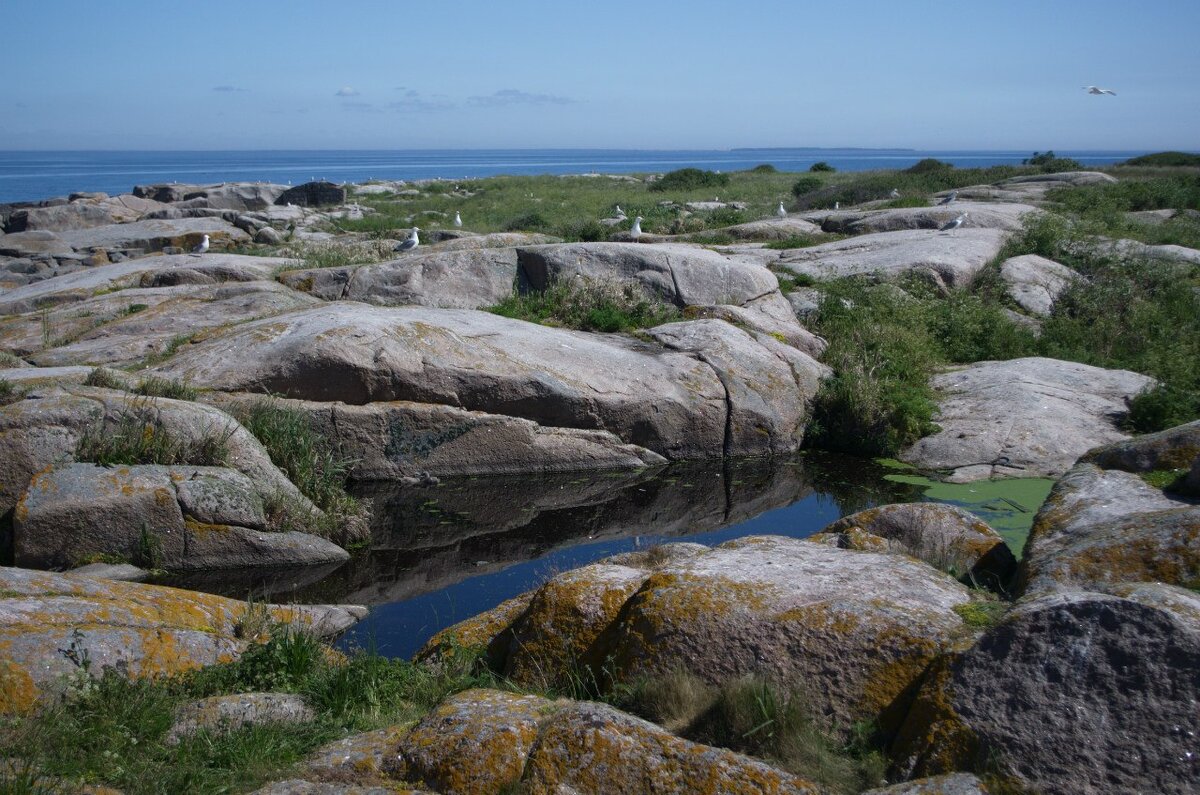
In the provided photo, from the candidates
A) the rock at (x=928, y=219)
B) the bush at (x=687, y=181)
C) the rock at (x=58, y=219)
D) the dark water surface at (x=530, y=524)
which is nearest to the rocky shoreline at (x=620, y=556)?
the dark water surface at (x=530, y=524)

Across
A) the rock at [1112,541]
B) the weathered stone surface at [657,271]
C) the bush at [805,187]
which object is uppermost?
the bush at [805,187]

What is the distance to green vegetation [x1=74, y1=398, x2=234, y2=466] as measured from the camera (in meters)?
10.2

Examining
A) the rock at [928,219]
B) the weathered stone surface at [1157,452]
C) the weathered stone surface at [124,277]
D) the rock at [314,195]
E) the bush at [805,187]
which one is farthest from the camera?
the rock at [314,195]

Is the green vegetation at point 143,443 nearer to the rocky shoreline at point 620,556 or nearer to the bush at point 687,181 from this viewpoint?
the rocky shoreline at point 620,556

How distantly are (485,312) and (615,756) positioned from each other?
40.0 ft

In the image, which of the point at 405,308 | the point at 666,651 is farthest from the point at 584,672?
the point at 405,308

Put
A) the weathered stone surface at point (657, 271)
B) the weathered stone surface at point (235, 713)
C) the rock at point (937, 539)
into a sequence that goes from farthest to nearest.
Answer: the weathered stone surface at point (657, 271)
the rock at point (937, 539)
the weathered stone surface at point (235, 713)

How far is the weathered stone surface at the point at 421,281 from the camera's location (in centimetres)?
1739

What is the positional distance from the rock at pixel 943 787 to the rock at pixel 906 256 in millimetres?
16191

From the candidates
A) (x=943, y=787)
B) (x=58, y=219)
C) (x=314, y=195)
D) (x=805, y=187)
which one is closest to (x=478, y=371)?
(x=943, y=787)

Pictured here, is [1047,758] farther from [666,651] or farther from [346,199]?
[346,199]

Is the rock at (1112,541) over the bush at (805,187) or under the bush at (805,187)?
under

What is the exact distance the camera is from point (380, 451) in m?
13.0

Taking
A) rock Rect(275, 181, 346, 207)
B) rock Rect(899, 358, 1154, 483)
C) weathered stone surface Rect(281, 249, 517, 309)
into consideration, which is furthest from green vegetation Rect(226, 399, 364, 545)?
rock Rect(275, 181, 346, 207)
